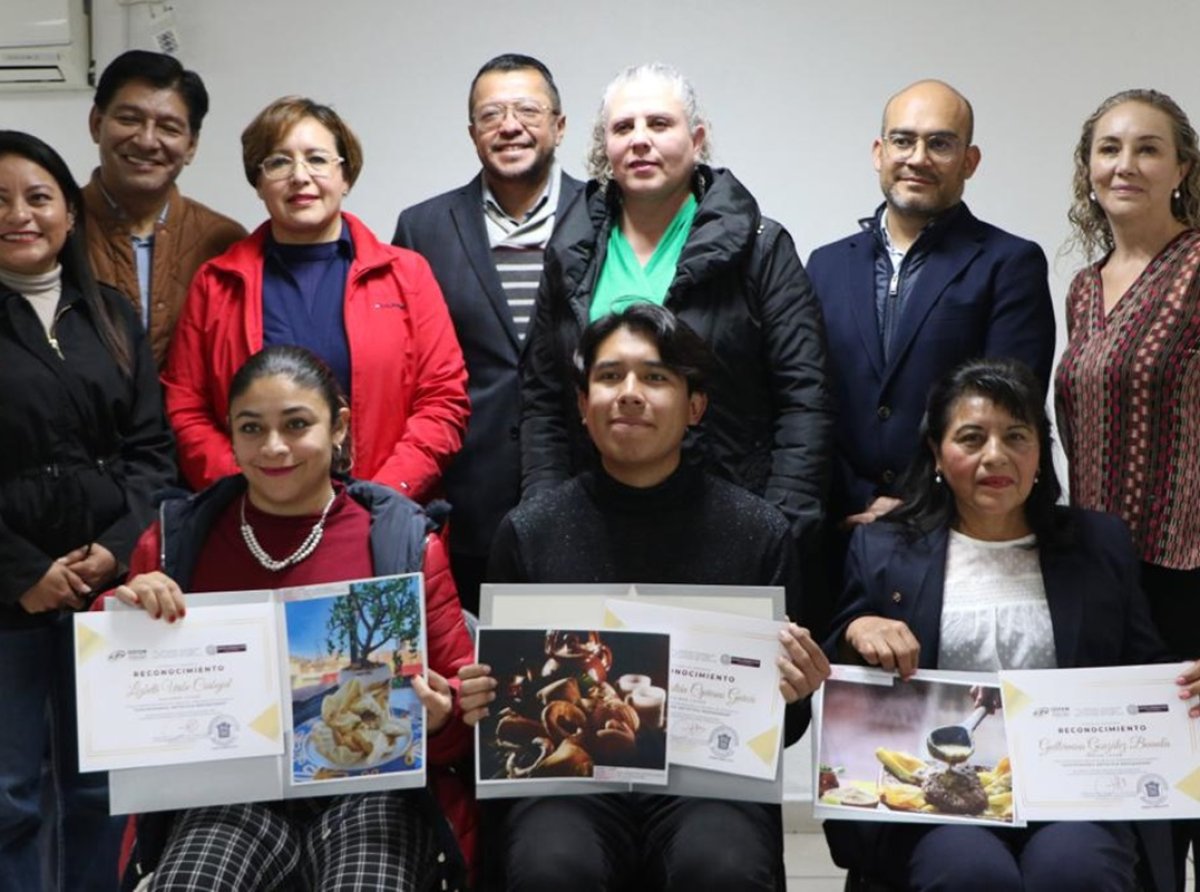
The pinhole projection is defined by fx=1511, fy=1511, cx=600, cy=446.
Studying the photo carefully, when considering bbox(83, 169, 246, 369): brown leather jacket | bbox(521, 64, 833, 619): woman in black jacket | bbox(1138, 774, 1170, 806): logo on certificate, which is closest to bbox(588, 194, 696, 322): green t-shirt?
bbox(521, 64, 833, 619): woman in black jacket

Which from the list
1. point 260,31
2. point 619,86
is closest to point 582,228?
point 619,86

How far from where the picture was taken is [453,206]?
11.9 ft

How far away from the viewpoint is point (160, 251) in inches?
139

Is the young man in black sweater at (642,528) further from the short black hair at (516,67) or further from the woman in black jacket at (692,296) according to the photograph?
the short black hair at (516,67)

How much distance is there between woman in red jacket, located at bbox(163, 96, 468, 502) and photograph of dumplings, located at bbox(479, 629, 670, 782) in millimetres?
762

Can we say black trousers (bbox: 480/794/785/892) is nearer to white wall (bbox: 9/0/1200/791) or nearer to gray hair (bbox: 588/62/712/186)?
gray hair (bbox: 588/62/712/186)

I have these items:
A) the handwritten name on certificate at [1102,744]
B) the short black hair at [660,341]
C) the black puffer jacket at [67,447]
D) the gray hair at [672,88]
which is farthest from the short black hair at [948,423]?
the black puffer jacket at [67,447]

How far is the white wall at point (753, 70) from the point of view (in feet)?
15.0

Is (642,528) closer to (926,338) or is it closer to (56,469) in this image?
(926,338)

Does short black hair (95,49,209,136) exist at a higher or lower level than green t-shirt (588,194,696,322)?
higher

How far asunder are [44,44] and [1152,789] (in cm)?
375

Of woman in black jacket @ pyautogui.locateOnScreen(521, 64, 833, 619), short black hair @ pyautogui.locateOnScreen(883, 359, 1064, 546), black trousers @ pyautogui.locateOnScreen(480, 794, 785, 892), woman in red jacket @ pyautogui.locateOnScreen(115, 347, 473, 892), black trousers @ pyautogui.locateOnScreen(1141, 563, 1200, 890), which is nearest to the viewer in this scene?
black trousers @ pyautogui.locateOnScreen(480, 794, 785, 892)

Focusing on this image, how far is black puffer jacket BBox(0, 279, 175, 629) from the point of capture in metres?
3.09

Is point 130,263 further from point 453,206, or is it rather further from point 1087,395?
point 1087,395
